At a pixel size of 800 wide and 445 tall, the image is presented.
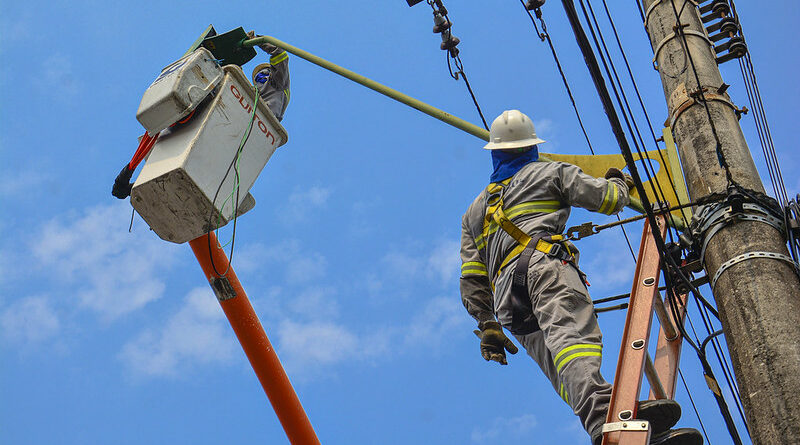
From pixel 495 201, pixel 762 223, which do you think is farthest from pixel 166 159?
pixel 762 223

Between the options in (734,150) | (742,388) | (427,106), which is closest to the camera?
(742,388)

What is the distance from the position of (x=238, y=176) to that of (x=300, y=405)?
220cm

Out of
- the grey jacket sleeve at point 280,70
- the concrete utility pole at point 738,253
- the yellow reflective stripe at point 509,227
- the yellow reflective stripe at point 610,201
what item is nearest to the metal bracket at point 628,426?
the concrete utility pole at point 738,253

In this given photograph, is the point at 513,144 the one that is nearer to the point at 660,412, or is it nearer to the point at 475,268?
the point at 475,268

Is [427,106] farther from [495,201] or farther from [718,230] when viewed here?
[718,230]

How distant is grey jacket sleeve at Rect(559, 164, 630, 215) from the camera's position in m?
5.01

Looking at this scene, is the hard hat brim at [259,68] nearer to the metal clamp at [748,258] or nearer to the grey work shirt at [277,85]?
the grey work shirt at [277,85]

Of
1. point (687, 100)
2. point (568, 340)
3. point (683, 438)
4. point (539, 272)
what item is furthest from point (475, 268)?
point (683, 438)

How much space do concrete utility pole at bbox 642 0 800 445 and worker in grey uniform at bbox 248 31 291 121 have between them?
2.94m

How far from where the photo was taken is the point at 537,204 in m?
5.09

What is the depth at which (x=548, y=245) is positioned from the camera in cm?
486

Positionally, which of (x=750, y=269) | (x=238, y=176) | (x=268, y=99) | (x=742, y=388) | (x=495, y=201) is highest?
(x=268, y=99)

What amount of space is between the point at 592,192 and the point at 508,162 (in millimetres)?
642

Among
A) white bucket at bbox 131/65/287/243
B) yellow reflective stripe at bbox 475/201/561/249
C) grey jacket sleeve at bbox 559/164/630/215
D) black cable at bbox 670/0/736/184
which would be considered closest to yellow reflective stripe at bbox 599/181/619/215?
grey jacket sleeve at bbox 559/164/630/215
